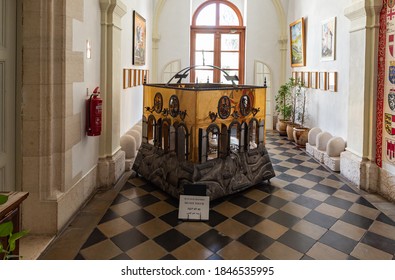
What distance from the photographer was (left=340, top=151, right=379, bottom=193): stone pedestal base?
15.5 feet

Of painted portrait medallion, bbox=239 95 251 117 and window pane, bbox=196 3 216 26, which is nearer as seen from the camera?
painted portrait medallion, bbox=239 95 251 117

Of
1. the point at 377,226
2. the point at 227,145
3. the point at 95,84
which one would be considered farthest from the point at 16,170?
the point at 377,226

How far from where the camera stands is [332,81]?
267 inches

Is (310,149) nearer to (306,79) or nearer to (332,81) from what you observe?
(332,81)

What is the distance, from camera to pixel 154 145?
495 cm

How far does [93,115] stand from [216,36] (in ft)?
24.0

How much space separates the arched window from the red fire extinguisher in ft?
22.0

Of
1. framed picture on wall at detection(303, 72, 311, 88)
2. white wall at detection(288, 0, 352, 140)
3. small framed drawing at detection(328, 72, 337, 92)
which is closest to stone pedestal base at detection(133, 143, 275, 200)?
white wall at detection(288, 0, 352, 140)

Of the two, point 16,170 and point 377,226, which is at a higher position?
point 16,170

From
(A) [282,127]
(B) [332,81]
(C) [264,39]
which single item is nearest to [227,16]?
(C) [264,39]

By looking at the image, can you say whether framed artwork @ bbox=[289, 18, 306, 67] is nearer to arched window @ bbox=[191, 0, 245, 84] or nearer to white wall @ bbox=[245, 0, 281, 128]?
white wall @ bbox=[245, 0, 281, 128]

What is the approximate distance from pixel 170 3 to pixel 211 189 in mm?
7533

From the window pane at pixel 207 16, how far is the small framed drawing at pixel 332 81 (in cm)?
484

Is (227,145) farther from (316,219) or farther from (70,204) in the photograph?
(70,204)
